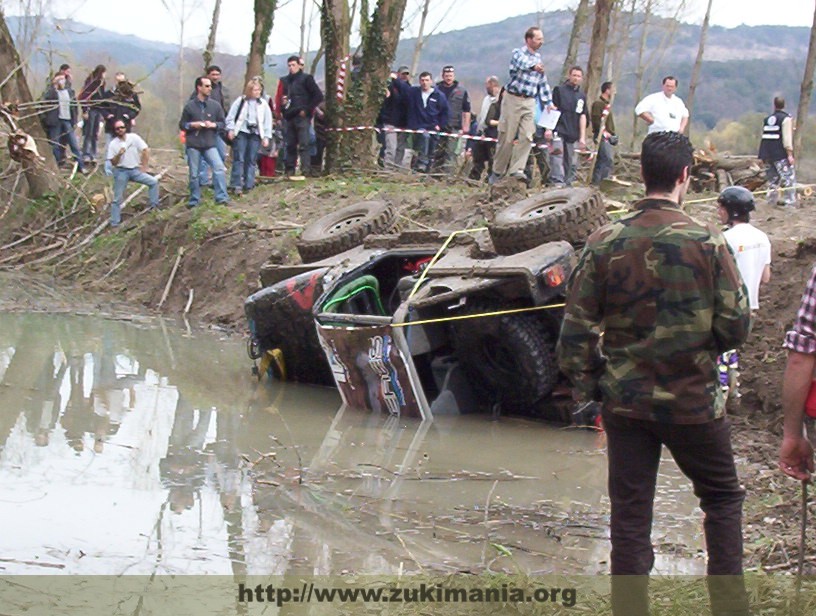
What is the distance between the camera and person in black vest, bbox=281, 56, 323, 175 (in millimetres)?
18359

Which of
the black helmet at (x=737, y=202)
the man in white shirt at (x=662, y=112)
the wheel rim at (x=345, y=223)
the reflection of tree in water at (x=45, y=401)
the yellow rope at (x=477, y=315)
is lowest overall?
the reflection of tree in water at (x=45, y=401)

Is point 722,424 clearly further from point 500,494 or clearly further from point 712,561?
point 500,494

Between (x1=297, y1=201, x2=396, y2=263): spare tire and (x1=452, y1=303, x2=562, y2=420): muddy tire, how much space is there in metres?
2.53

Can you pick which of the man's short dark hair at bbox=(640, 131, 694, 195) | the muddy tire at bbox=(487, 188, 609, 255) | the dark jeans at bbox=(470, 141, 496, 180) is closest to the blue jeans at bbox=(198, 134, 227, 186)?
the dark jeans at bbox=(470, 141, 496, 180)

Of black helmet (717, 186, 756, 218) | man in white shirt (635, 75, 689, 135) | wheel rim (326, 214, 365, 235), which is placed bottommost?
wheel rim (326, 214, 365, 235)

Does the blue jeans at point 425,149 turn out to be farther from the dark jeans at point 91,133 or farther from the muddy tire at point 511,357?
the muddy tire at point 511,357

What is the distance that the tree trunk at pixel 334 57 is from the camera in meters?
→ 19.0

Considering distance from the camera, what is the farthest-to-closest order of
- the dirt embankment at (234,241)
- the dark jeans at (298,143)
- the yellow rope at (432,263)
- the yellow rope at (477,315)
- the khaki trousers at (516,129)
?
the dark jeans at (298,143)
the khaki trousers at (516,129)
the dirt embankment at (234,241)
the yellow rope at (432,263)
the yellow rope at (477,315)

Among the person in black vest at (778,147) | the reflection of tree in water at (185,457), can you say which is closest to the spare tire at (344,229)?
the reflection of tree in water at (185,457)

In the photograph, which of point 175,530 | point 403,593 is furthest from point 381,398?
point 403,593

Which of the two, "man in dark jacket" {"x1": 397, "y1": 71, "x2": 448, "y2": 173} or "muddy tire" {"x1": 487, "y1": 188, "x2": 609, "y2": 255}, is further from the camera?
"man in dark jacket" {"x1": 397, "y1": 71, "x2": 448, "y2": 173}

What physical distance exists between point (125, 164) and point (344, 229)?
6.72m

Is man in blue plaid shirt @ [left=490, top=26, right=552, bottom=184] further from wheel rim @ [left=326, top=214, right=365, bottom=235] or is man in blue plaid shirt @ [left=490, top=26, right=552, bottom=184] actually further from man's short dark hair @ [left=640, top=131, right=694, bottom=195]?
man's short dark hair @ [left=640, top=131, right=694, bottom=195]

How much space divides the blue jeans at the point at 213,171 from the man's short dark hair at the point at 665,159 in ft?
42.8
